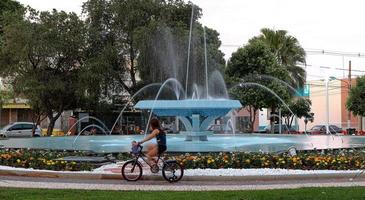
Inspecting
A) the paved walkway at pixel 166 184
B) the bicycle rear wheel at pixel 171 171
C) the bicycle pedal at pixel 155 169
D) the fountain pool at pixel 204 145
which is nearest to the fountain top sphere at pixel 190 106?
the fountain pool at pixel 204 145

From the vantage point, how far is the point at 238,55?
167 feet

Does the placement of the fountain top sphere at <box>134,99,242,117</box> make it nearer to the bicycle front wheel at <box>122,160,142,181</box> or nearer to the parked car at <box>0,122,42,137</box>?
the bicycle front wheel at <box>122,160,142,181</box>

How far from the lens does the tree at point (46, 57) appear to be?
139ft

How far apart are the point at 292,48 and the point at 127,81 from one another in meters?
19.0

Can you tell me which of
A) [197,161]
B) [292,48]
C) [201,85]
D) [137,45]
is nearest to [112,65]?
[137,45]

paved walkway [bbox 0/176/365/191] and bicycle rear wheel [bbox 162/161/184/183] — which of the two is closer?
paved walkway [bbox 0/176/365/191]

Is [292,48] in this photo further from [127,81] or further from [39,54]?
[39,54]

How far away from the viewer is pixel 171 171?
45.9ft

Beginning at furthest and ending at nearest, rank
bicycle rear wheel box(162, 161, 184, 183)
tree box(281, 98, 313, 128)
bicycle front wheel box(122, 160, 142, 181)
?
1. tree box(281, 98, 313, 128)
2. bicycle front wheel box(122, 160, 142, 181)
3. bicycle rear wheel box(162, 161, 184, 183)

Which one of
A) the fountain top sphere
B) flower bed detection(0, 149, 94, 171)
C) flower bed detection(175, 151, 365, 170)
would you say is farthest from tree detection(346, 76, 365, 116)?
flower bed detection(0, 149, 94, 171)

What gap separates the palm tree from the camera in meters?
58.8

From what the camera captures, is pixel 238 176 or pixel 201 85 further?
pixel 201 85

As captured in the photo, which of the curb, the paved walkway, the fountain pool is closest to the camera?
the paved walkway

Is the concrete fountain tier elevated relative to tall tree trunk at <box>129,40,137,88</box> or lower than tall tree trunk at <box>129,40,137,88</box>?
lower
